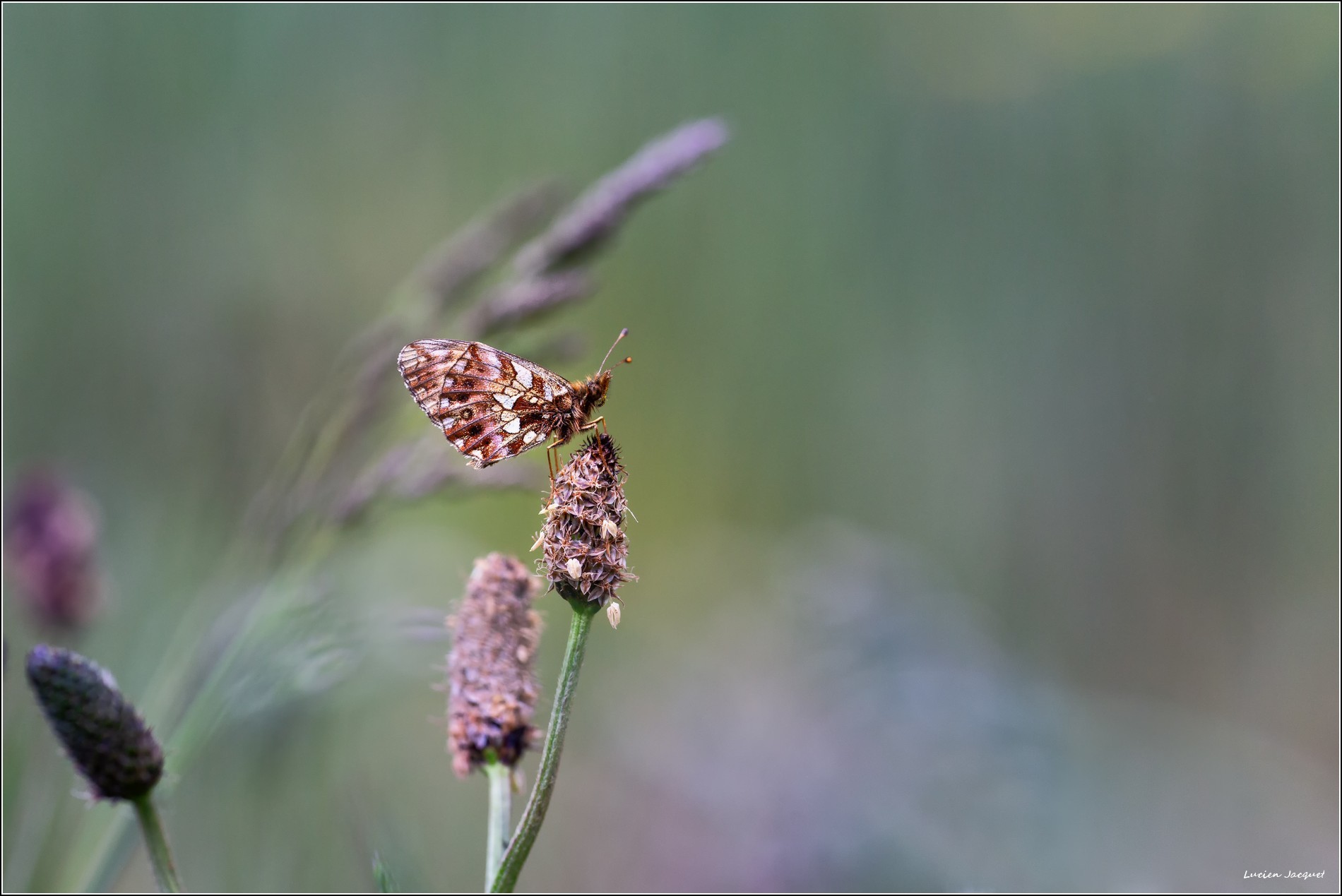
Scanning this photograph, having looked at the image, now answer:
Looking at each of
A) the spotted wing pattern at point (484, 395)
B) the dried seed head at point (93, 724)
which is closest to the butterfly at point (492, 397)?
the spotted wing pattern at point (484, 395)

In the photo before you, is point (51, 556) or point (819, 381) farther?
point (819, 381)

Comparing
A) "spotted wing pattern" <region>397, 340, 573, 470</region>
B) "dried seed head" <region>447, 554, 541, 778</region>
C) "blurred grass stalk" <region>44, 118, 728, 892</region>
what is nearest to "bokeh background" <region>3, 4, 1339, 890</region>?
"blurred grass stalk" <region>44, 118, 728, 892</region>

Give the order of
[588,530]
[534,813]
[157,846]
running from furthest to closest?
[588,530] < [157,846] < [534,813]

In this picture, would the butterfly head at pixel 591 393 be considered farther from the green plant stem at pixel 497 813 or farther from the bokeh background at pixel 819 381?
the bokeh background at pixel 819 381

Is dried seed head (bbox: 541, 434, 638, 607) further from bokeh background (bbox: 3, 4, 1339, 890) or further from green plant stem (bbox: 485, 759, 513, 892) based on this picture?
bokeh background (bbox: 3, 4, 1339, 890)

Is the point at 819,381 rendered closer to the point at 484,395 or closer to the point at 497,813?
the point at 484,395

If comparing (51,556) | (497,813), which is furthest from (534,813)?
(51,556)
